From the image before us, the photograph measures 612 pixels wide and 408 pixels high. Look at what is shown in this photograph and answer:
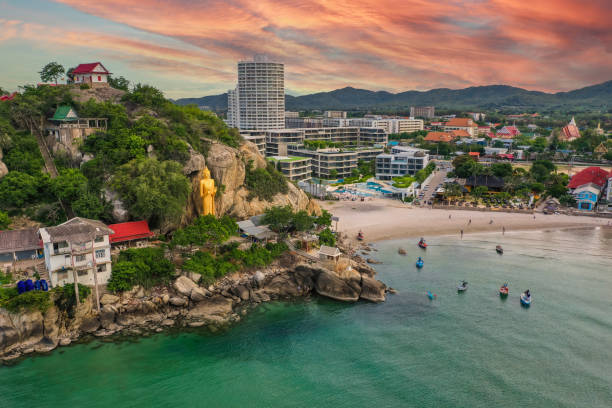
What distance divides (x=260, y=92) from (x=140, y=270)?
101 metres

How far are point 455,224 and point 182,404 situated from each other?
150 feet

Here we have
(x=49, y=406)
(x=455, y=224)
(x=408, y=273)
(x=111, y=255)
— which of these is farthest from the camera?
(x=455, y=224)

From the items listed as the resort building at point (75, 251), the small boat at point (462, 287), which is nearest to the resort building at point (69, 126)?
the resort building at point (75, 251)

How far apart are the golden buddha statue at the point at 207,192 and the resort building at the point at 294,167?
34446 mm

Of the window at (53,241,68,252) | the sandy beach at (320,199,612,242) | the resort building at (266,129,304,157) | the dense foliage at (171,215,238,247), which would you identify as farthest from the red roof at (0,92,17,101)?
the resort building at (266,129,304,157)

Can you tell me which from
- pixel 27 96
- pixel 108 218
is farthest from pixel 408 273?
pixel 27 96

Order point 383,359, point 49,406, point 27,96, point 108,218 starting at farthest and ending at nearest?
point 27,96, point 108,218, point 383,359, point 49,406

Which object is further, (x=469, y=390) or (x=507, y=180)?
(x=507, y=180)

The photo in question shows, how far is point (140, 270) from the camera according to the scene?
3359 centimetres

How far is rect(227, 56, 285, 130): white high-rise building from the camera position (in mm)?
124750

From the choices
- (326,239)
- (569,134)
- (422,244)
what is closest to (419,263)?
(422,244)

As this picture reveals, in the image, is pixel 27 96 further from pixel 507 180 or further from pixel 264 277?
pixel 507 180

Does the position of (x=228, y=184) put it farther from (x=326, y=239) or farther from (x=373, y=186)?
(x=373, y=186)

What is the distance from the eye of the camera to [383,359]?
28.5 m
